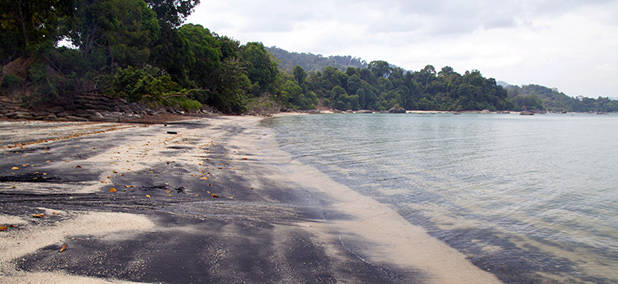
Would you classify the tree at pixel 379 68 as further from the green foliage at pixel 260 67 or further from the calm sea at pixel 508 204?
the calm sea at pixel 508 204

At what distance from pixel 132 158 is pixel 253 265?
24.9 ft

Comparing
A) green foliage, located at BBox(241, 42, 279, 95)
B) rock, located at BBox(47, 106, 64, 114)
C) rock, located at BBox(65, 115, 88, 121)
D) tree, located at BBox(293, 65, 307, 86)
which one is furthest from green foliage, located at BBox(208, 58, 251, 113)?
tree, located at BBox(293, 65, 307, 86)

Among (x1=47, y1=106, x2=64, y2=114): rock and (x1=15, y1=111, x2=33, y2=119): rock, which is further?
(x1=47, y1=106, x2=64, y2=114): rock

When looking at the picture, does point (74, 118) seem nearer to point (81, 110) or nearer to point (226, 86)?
point (81, 110)

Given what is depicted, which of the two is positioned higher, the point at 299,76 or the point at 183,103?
the point at 299,76

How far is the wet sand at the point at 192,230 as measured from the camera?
3.32 m

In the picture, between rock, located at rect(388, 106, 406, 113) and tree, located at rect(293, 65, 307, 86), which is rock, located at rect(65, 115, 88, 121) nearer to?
tree, located at rect(293, 65, 307, 86)

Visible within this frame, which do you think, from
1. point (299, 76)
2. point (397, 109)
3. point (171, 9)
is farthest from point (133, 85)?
point (397, 109)

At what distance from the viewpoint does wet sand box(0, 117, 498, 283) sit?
332 cm

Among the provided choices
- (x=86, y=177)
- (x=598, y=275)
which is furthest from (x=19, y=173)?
(x=598, y=275)

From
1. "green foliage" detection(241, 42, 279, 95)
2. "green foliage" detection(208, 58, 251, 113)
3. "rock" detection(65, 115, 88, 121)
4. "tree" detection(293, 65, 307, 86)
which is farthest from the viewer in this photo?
"tree" detection(293, 65, 307, 86)

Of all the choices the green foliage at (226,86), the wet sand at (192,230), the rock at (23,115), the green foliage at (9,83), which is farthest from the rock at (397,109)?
the wet sand at (192,230)

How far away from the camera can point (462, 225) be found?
6535 mm

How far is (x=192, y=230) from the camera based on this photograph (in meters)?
4.51
